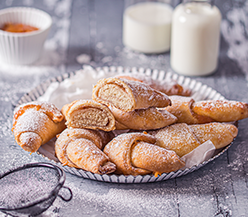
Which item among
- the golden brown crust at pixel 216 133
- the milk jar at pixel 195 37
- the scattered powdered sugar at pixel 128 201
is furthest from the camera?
the milk jar at pixel 195 37

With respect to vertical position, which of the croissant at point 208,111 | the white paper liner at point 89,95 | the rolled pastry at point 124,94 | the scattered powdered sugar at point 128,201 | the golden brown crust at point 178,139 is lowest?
the scattered powdered sugar at point 128,201

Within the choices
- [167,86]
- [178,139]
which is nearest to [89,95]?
[167,86]

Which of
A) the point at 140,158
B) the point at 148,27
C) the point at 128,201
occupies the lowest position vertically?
the point at 128,201

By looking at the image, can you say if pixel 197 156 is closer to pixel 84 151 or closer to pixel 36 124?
pixel 84 151

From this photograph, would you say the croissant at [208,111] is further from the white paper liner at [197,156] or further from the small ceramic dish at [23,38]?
the small ceramic dish at [23,38]

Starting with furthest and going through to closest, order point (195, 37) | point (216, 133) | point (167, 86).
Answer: point (195, 37)
point (167, 86)
point (216, 133)

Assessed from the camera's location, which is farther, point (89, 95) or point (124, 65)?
point (124, 65)

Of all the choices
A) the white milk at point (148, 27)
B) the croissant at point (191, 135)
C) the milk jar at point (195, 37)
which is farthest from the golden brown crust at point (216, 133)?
the white milk at point (148, 27)
